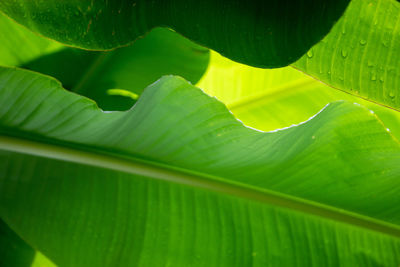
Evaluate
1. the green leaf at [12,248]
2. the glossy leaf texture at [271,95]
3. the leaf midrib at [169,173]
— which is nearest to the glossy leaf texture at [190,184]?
the leaf midrib at [169,173]

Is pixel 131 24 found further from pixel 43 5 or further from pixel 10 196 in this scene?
pixel 10 196

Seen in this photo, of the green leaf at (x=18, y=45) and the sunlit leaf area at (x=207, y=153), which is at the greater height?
the green leaf at (x=18, y=45)

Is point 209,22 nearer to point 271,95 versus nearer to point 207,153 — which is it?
point 207,153

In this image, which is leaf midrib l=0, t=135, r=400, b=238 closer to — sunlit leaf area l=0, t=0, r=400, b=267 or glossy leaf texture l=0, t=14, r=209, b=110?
sunlit leaf area l=0, t=0, r=400, b=267

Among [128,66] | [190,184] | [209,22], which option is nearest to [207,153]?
[190,184]

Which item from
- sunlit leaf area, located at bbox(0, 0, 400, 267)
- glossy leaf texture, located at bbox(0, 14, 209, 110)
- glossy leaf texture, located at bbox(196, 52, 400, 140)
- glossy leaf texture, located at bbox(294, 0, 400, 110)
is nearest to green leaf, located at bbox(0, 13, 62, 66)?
glossy leaf texture, located at bbox(0, 14, 209, 110)

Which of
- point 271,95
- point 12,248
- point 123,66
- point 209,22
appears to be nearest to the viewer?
point 209,22

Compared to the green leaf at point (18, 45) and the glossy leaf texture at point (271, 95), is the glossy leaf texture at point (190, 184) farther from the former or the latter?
the glossy leaf texture at point (271, 95)
